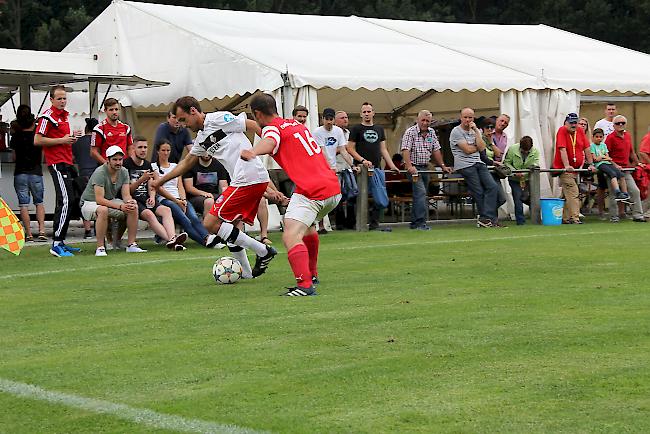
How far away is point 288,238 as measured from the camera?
32.2 feet

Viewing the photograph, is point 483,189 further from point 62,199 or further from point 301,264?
point 301,264

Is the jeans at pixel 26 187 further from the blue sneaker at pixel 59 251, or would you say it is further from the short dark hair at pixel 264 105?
the short dark hair at pixel 264 105

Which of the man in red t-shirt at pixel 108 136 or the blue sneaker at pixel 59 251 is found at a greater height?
the man in red t-shirt at pixel 108 136

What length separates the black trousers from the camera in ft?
48.3

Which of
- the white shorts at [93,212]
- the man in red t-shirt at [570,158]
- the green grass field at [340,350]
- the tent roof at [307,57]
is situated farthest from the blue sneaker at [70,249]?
the man in red t-shirt at [570,158]

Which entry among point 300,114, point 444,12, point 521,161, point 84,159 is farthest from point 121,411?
point 444,12

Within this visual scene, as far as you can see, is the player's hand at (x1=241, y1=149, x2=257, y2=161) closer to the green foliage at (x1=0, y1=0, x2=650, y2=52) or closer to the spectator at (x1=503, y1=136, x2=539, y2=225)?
the spectator at (x1=503, y1=136, x2=539, y2=225)

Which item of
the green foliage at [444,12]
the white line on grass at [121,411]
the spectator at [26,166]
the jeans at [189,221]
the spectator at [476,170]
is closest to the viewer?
the white line on grass at [121,411]

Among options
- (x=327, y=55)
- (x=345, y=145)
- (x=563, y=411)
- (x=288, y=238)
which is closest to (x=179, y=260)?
(x=288, y=238)

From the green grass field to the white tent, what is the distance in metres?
7.48

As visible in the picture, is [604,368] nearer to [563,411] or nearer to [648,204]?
[563,411]

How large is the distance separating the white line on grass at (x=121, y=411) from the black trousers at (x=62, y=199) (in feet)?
27.9

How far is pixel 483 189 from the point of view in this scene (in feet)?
64.6

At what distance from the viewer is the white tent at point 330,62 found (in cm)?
1923
